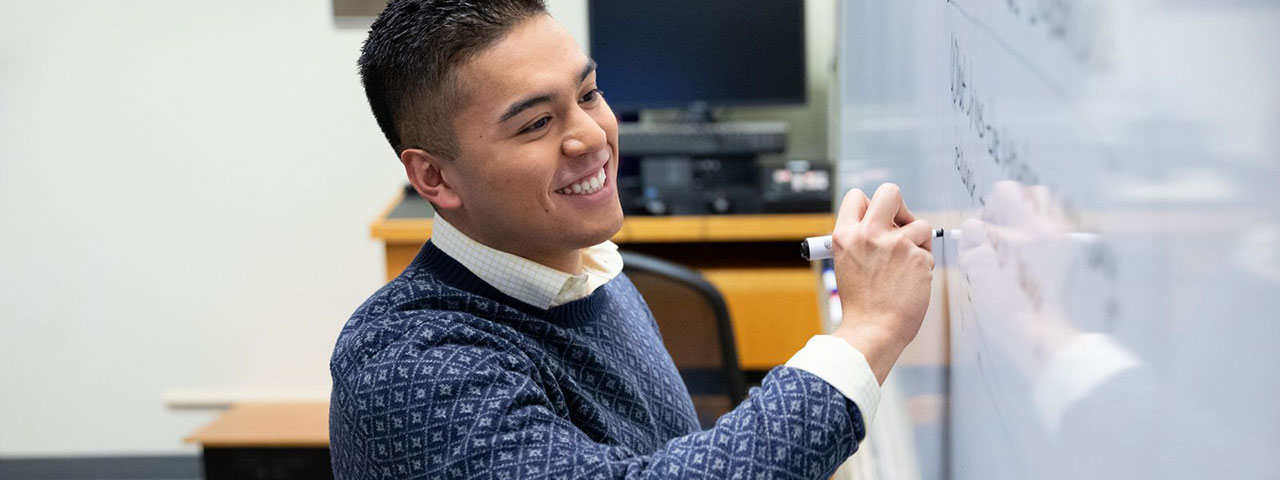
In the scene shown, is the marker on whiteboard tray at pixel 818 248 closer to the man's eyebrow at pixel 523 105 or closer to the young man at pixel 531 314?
the young man at pixel 531 314

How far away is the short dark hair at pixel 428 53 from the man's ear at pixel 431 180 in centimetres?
1

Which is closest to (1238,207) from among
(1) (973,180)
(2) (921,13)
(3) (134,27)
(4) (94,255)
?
(1) (973,180)

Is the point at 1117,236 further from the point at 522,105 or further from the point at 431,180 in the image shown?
the point at 431,180

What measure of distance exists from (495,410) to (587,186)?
0.86ft

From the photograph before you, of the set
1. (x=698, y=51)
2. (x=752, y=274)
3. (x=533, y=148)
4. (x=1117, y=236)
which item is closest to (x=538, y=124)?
(x=533, y=148)

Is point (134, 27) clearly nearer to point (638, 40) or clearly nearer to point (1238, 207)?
point (638, 40)

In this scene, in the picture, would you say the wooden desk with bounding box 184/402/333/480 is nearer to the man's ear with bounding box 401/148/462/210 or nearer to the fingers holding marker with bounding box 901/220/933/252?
the man's ear with bounding box 401/148/462/210

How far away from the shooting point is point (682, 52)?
2895 mm

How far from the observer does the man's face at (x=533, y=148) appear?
0.95 metres

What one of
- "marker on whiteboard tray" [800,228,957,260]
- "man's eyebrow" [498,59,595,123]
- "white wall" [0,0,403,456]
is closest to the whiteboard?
"marker on whiteboard tray" [800,228,957,260]

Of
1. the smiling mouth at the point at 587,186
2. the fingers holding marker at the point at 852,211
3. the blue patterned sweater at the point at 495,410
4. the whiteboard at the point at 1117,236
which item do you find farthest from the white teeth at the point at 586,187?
the whiteboard at the point at 1117,236

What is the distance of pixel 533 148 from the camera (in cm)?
97

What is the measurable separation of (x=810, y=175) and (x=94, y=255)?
1.88 m

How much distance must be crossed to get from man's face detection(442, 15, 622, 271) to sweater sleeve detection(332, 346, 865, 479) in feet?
0.54
